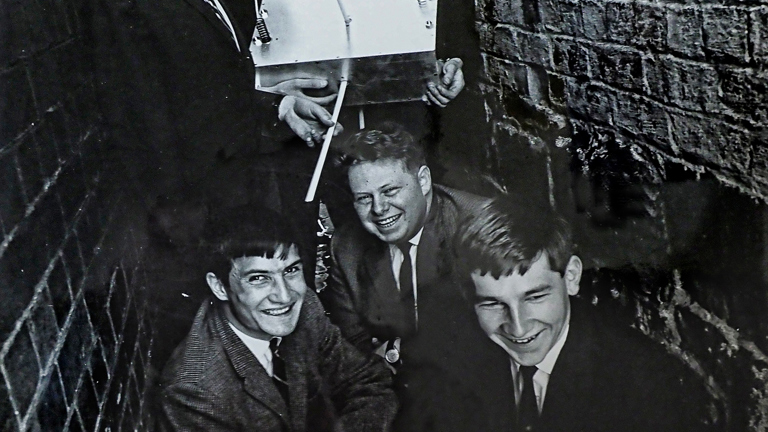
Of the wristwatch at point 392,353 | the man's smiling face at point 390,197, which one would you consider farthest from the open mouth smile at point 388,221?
the wristwatch at point 392,353

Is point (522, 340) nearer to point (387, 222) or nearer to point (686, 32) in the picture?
point (387, 222)

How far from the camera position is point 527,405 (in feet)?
7.22

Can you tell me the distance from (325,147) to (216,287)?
48 centimetres

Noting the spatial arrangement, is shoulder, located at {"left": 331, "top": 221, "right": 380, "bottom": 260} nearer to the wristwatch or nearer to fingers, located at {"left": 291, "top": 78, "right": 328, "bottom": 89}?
the wristwatch

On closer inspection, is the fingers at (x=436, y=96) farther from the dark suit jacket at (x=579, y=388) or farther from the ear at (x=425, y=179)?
the dark suit jacket at (x=579, y=388)

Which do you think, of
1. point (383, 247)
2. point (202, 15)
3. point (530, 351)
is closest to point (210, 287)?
point (383, 247)

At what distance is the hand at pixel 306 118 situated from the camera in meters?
1.96

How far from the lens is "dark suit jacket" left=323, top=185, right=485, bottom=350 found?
6.75ft

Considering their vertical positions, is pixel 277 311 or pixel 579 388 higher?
pixel 277 311

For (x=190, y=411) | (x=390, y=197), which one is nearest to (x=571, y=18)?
(x=390, y=197)

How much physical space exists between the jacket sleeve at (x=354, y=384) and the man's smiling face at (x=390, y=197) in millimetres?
304

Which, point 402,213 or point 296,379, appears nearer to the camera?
point 402,213

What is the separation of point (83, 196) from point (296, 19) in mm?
685

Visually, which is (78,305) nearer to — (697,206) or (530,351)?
(530,351)
